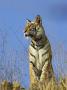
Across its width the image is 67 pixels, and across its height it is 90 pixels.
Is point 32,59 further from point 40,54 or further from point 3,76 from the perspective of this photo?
point 3,76

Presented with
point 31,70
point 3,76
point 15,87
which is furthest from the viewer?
point 31,70

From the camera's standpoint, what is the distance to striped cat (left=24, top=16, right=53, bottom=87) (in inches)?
328

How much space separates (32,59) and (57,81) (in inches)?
128

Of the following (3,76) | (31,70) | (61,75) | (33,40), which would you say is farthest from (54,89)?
(33,40)

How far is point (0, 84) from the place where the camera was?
453cm

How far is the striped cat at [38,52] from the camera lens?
8319 millimetres

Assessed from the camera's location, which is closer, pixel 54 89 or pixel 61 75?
pixel 54 89

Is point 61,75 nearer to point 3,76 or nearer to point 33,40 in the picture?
point 3,76

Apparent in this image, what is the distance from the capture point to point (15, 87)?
4309 millimetres

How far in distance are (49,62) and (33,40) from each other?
0.67 meters

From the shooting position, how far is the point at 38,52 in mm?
8680

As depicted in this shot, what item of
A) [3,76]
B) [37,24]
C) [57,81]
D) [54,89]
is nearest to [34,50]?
[37,24]

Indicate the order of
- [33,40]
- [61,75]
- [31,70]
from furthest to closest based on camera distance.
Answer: [33,40] → [31,70] → [61,75]

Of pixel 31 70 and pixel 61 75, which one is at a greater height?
pixel 61 75
